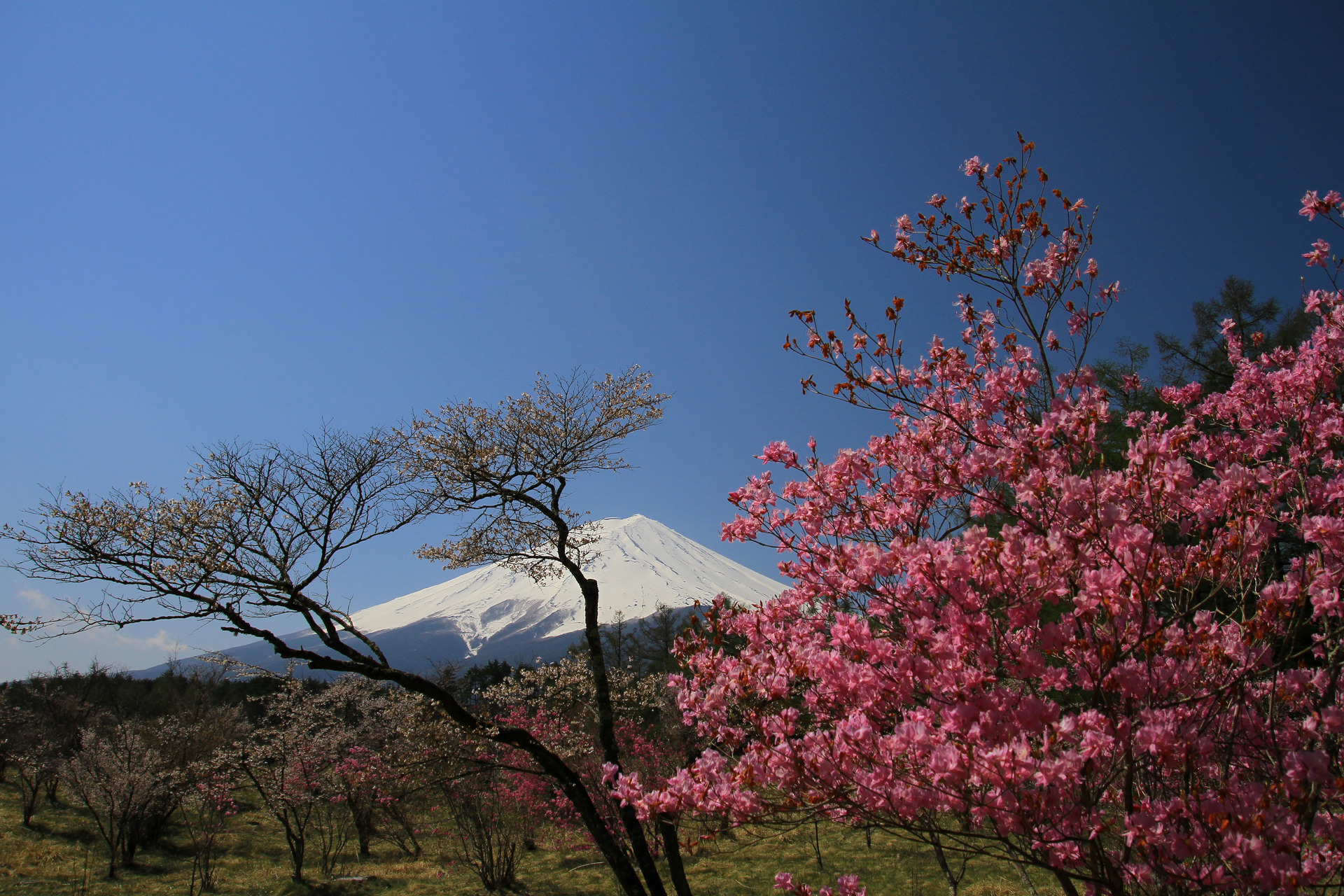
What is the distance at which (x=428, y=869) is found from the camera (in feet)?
46.0

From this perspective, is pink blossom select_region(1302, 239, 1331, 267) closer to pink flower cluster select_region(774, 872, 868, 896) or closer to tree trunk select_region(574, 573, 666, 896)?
pink flower cluster select_region(774, 872, 868, 896)

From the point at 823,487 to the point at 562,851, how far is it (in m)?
15.1

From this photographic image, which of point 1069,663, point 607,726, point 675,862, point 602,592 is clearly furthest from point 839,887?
point 602,592

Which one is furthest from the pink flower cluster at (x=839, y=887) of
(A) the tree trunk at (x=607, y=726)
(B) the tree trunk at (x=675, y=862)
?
(B) the tree trunk at (x=675, y=862)

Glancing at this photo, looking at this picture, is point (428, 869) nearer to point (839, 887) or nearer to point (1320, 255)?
point (839, 887)

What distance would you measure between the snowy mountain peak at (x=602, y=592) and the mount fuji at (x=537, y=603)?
0.86 ft

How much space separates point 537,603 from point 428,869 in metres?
159

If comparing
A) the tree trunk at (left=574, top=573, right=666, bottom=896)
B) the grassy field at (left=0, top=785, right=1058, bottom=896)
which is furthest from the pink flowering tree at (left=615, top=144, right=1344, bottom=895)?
the grassy field at (left=0, top=785, right=1058, bottom=896)

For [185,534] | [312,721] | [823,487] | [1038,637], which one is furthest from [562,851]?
[1038,637]

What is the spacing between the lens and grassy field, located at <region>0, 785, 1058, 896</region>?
11.1 metres

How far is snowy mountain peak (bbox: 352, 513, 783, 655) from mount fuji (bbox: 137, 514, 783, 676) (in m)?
0.26

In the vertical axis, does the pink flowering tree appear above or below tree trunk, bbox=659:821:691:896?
above

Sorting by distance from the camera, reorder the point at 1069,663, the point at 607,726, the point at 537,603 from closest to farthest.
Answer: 1. the point at 1069,663
2. the point at 607,726
3. the point at 537,603

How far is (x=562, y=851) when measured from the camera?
49.3 ft
